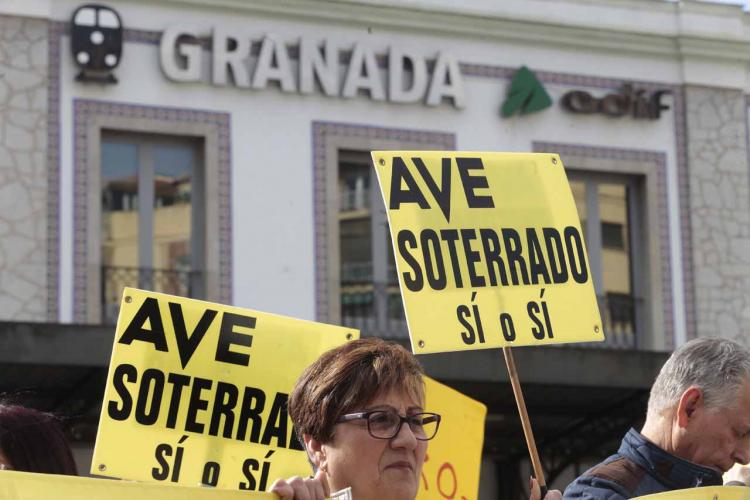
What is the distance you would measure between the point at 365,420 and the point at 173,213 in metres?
12.4

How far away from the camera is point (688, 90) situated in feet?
60.0

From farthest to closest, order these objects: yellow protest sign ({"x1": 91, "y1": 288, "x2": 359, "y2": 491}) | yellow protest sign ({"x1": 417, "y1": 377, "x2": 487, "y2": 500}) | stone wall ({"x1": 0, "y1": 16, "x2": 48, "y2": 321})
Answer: stone wall ({"x1": 0, "y1": 16, "x2": 48, "y2": 321})
yellow protest sign ({"x1": 417, "y1": 377, "x2": 487, "y2": 500})
yellow protest sign ({"x1": 91, "y1": 288, "x2": 359, "y2": 491})

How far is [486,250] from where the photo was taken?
18.1 feet

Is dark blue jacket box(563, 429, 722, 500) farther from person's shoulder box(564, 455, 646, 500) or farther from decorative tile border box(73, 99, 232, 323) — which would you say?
decorative tile border box(73, 99, 232, 323)

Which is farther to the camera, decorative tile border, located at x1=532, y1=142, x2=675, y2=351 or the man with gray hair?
decorative tile border, located at x1=532, y1=142, x2=675, y2=351

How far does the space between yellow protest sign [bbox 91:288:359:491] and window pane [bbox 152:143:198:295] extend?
33.6 ft

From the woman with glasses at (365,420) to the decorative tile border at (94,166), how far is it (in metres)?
11.7

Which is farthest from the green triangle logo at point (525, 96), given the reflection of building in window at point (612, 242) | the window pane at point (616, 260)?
the window pane at point (616, 260)

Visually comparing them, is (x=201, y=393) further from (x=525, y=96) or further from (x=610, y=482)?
(x=525, y=96)

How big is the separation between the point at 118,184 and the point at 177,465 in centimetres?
1067

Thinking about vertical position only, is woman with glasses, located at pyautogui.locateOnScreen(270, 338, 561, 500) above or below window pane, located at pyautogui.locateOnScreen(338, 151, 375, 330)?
below

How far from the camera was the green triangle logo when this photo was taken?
1744 cm

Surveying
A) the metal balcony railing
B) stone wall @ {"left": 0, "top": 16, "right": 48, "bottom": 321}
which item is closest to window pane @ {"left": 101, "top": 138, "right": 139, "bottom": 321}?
the metal balcony railing

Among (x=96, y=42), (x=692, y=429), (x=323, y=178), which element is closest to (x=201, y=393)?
(x=692, y=429)
